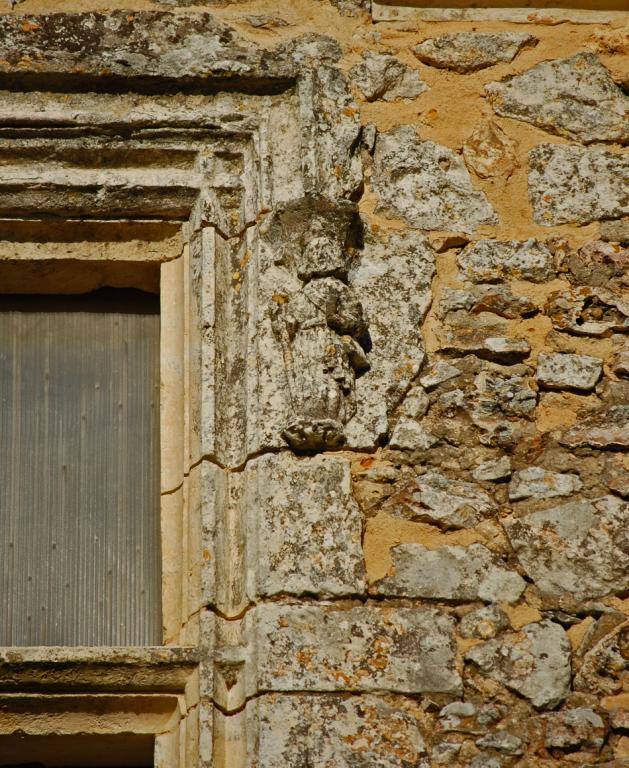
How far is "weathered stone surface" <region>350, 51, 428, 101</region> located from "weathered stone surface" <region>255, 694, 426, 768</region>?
1.63 meters

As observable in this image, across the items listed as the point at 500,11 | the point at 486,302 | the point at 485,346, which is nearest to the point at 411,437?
the point at 485,346

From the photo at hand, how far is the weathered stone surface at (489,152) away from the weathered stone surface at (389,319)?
28 centimetres

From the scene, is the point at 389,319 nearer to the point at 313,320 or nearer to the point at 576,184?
the point at 313,320

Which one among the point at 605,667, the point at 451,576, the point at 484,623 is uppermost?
the point at 451,576

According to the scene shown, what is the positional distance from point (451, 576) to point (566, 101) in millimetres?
1385

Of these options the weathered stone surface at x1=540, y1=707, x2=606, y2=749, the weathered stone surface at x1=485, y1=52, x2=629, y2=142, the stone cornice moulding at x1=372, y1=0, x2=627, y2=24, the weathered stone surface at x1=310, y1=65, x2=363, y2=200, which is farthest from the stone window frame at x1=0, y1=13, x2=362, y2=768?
Answer: the weathered stone surface at x1=540, y1=707, x2=606, y2=749

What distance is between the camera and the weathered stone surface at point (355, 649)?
3400mm

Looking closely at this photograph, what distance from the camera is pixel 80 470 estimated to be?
396cm

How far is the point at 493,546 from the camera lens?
11.7 ft

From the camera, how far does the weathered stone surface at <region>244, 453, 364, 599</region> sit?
3.50 m

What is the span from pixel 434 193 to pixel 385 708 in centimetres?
137

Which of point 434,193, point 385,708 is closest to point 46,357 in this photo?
point 434,193

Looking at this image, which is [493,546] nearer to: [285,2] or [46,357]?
[46,357]

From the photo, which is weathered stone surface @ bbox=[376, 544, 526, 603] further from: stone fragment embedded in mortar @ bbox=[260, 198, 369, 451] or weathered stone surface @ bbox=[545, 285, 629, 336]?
weathered stone surface @ bbox=[545, 285, 629, 336]
